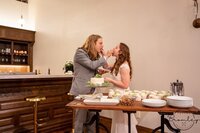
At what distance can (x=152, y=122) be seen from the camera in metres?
3.75

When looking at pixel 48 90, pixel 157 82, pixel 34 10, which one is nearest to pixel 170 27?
pixel 157 82

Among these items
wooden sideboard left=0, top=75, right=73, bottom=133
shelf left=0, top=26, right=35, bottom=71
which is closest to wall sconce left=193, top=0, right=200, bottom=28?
wooden sideboard left=0, top=75, right=73, bottom=133

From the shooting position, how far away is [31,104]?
3.41m

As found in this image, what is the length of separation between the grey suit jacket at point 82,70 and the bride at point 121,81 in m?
0.23

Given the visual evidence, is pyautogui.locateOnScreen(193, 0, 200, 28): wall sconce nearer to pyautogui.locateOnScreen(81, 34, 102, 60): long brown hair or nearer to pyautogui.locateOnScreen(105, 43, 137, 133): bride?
pyautogui.locateOnScreen(105, 43, 137, 133): bride

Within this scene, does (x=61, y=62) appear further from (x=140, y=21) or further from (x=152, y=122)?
(x=152, y=122)

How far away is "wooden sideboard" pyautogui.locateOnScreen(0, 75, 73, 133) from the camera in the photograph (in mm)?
3082

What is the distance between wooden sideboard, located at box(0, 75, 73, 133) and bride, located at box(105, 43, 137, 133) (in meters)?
1.25

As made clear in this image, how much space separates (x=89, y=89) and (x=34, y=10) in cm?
489

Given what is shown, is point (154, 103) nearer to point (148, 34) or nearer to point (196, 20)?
point (196, 20)

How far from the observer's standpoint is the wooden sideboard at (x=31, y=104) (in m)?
3.08

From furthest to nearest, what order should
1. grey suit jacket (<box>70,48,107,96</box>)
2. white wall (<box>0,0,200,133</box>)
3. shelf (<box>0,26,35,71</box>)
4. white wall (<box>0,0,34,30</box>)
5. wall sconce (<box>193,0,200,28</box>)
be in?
white wall (<box>0,0,34,30</box>) < shelf (<box>0,26,35,71</box>) < white wall (<box>0,0,200,133</box>) < wall sconce (<box>193,0,200,28</box>) < grey suit jacket (<box>70,48,107,96</box>)

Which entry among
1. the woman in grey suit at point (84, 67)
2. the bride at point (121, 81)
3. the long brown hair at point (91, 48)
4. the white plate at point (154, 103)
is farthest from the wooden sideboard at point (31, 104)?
the white plate at point (154, 103)

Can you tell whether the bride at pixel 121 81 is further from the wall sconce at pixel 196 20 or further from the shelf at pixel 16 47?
the shelf at pixel 16 47
